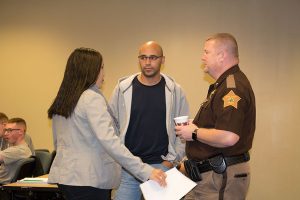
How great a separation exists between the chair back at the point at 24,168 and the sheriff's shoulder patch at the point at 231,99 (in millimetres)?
2643

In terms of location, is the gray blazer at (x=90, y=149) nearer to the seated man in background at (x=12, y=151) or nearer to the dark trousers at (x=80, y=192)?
the dark trousers at (x=80, y=192)

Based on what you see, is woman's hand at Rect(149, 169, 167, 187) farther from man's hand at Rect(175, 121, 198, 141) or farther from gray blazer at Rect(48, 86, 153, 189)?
man's hand at Rect(175, 121, 198, 141)

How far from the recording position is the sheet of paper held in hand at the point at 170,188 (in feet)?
7.76

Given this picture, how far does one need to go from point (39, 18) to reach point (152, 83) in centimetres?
327

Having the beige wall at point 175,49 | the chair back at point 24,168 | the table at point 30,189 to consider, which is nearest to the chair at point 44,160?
the chair back at point 24,168

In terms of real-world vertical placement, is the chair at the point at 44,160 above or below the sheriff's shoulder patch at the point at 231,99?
below

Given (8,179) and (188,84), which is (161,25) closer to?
(188,84)

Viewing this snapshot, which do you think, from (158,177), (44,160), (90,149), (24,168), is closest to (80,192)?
(90,149)

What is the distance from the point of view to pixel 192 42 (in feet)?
18.0

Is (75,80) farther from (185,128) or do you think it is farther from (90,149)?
(185,128)

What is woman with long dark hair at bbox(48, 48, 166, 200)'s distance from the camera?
90.1 inches

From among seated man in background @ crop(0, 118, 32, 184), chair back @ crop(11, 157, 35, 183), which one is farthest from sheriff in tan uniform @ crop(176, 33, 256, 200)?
seated man in background @ crop(0, 118, 32, 184)

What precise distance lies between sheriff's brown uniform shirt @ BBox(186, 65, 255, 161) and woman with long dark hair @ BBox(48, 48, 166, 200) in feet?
1.12

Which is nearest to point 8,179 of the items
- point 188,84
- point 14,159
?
point 14,159
